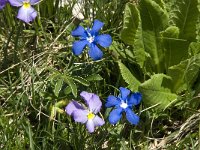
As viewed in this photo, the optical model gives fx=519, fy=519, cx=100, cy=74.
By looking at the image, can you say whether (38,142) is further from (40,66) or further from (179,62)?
(179,62)

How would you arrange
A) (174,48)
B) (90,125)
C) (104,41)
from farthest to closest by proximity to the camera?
(174,48)
(104,41)
(90,125)

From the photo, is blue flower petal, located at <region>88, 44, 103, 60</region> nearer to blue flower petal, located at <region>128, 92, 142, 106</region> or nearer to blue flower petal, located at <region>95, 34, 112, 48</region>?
blue flower petal, located at <region>95, 34, 112, 48</region>

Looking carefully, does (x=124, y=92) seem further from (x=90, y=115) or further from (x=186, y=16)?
(x=186, y=16)

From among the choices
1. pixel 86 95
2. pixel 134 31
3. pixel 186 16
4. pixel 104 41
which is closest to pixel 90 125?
pixel 86 95

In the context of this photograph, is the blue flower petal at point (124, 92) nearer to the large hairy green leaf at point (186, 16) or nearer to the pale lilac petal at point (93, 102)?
the pale lilac petal at point (93, 102)

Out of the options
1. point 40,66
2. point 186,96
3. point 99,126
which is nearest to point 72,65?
point 40,66
